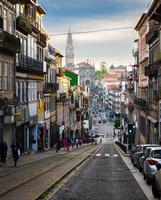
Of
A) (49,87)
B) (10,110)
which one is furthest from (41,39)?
(10,110)

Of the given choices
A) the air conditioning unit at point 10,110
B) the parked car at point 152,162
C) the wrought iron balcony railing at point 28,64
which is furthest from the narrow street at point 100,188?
the wrought iron balcony railing at point 28,64

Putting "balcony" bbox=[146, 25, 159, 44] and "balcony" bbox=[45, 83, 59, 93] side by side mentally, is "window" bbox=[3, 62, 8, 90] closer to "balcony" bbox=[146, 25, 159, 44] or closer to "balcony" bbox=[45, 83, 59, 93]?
"balcony" bbox=[146, 25, 159, 44]

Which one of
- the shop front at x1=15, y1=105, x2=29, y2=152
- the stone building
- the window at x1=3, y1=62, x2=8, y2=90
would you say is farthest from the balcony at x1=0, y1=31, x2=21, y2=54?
the shop front at x1=15, y1=105, x2=29, y2=152

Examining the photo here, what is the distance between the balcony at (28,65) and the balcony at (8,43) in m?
4.78

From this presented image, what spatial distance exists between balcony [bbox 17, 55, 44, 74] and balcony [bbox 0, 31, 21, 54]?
4785mm

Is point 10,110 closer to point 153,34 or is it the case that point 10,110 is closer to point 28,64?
point 28,64

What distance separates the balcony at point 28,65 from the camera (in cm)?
4697

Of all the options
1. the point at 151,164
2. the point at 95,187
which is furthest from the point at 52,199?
the point at 151,164

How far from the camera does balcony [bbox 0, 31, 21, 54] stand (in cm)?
3712

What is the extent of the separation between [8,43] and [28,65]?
1181 cm

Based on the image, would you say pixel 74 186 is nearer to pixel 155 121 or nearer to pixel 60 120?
pixel 155 121

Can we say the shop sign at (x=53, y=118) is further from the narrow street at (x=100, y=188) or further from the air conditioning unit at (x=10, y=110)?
the narrow street at (x=100, y=188)

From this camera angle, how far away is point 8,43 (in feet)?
127

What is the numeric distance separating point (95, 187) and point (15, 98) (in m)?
23.4
